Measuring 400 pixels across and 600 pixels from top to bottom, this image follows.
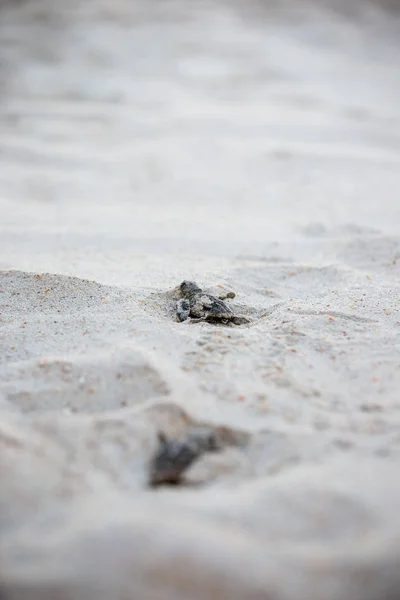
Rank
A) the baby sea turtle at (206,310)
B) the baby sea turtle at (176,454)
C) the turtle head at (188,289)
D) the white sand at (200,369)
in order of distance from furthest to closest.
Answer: the turtle head at (188,289) → the baby sea turtle at (206,310) → the baby sea turtle at (176,454) → the white sand at (200,369)

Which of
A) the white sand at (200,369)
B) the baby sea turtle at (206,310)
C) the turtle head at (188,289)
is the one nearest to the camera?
the white sand at (200,369)

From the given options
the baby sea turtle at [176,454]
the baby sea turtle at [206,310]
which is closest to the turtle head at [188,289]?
the baby sea turtle at [206,310]

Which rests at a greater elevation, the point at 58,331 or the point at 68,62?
the point at 68,62

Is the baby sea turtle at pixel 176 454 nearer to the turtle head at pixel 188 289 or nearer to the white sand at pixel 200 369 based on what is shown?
the white sand at pixel 200 369

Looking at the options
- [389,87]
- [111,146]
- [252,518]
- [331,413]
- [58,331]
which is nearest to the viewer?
[252,518]

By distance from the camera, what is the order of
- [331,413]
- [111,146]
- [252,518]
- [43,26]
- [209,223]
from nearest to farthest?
[252,518] → [331,413] → [209,223] → [111,146] → [43,26]

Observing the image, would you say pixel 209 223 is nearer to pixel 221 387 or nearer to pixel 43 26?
pixel 221 387

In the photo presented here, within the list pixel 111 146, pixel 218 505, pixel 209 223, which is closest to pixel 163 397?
pixel 218 505
